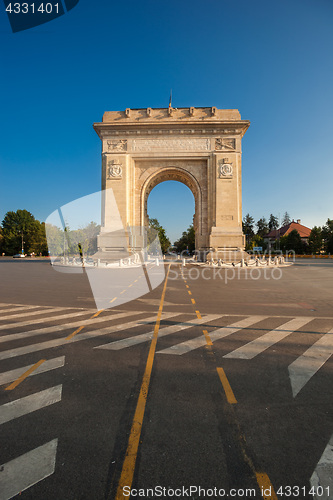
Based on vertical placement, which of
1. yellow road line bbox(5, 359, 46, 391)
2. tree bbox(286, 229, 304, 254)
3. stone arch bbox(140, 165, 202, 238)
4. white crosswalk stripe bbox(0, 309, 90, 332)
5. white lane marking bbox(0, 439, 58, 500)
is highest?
stone arch bbox(140, 165, 202, 238)

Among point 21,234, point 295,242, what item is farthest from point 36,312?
point 21,234

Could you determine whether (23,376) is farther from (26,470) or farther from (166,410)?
(166,410)

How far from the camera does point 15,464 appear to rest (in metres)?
2.45

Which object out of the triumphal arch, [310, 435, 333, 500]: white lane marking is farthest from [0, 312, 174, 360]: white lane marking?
the triumphal arch

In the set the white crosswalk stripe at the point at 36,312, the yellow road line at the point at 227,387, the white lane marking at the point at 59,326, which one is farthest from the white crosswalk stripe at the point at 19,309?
the yellow road line at the point at 227,387

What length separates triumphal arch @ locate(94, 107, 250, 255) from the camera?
35.1m

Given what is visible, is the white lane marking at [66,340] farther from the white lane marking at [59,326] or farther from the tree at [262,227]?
the tree at [262,227]

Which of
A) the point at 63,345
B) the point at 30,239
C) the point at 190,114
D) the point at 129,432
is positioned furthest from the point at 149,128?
the point at 30,239

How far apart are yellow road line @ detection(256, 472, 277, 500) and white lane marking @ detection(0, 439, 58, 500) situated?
1.90 metres

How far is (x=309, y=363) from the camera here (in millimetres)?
4691

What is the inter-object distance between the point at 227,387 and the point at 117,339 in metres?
2.89

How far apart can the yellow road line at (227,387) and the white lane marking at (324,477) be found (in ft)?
3.76

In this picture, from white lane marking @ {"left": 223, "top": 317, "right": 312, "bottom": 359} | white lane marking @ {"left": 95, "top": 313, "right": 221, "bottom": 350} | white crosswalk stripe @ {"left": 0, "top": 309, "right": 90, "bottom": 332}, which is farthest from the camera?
white crosswalk stripe @ {"left": 0, "top": 309, "right": 90, "bottom": 332}

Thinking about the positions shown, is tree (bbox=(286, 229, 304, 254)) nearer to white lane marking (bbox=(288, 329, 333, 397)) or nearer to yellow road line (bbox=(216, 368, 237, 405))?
white lane marking (bbox=(288, 329, 333, 397))
